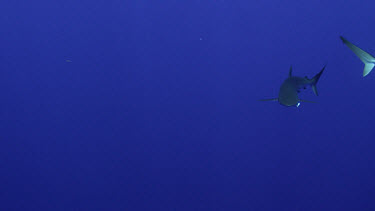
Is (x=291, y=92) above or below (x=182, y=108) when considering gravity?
below

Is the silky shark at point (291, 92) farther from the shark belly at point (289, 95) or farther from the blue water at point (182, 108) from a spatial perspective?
the blue water at point (182, 108)

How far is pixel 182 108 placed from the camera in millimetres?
3367

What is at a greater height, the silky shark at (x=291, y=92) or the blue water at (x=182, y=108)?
the blue water at (x=182, y=108)

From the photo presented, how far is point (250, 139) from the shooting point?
11.4 ft

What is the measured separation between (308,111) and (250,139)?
638 mm

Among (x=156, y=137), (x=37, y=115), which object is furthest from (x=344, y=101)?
(x=37, y=115)

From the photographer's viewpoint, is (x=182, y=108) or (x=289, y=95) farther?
(x=182, y=108)

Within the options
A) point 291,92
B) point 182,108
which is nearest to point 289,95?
point 291,92

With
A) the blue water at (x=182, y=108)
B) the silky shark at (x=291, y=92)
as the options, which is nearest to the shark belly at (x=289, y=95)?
the silky shark at (x=291, y=92)

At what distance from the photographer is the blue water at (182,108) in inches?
124

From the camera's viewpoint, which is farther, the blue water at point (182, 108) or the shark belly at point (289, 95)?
the blue water at point (182, 108)

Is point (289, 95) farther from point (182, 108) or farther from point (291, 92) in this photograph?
point (182, 108)

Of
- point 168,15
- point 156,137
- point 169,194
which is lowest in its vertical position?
point 169,194

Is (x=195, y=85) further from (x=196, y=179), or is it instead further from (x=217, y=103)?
(x=196, y=179)
